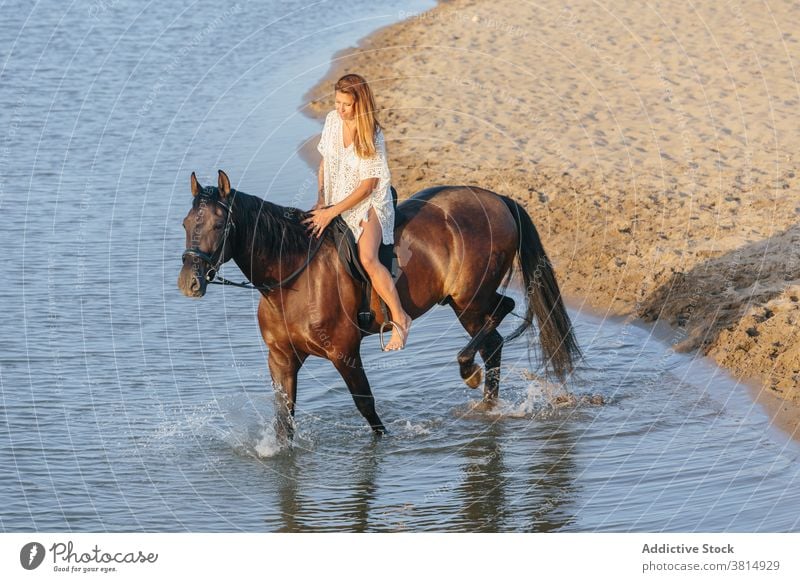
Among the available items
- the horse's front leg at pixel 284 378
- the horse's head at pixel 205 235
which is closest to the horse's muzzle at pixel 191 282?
the horse's head at pixel 205 235

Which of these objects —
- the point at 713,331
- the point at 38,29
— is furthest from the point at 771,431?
the point at 38,29

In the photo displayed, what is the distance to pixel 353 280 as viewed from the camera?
337 inches

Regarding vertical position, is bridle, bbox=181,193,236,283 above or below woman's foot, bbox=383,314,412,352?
above

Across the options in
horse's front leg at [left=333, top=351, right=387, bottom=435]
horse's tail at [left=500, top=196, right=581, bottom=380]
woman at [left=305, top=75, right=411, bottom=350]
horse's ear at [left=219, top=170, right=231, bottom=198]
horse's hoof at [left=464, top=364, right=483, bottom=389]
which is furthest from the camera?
horse's tail at [left=500, top=196, right=581, bottom=380]

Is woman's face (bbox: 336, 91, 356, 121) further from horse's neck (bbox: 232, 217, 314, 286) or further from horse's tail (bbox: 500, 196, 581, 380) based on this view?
horse's tail (bbox: 500, 196, 581, 380)

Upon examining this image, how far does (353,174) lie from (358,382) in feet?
5.07

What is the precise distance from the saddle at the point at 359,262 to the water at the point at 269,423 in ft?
3.57

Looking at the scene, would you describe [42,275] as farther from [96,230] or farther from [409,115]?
[409,115]

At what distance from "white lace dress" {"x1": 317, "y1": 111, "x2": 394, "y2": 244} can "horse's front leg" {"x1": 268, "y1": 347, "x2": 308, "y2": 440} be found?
996 millimetres

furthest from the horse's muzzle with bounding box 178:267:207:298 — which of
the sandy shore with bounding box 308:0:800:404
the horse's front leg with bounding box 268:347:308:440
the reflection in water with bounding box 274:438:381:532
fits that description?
the sandy shore with bounding box 308:0:800:404

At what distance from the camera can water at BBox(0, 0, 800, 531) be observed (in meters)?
8.02

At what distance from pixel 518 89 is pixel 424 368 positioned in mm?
9724

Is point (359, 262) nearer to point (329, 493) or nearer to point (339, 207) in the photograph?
point (339, 207)

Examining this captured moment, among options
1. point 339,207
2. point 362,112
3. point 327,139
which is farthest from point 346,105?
point 339,207
